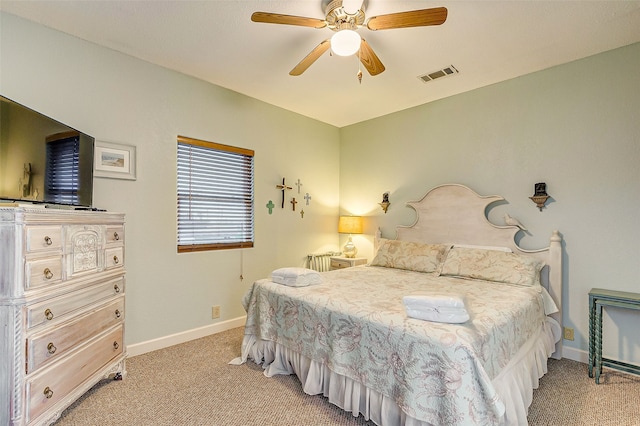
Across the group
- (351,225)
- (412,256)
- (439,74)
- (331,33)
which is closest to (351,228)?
(351,225)

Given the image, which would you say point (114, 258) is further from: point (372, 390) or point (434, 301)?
point (434, 301)

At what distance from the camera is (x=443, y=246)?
3387 millimetres

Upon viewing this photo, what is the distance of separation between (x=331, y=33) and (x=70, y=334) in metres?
2.75

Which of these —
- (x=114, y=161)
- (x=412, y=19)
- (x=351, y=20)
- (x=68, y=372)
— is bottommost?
(x=68, y=372)

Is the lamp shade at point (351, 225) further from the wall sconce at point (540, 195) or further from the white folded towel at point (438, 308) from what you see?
the white folded towel at point (438, 308)

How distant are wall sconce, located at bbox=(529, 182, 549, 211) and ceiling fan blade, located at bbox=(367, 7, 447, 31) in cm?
197

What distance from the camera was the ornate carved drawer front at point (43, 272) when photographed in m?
1.62

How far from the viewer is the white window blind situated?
6.50ft

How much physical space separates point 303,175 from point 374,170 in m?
1.01

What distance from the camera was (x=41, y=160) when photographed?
1929 mm

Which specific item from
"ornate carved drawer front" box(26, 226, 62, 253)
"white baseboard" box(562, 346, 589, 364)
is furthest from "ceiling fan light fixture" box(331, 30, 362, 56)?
"white baseboard" box(562, 346, 589, 364)

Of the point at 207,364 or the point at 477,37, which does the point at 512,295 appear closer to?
the point at 477,37

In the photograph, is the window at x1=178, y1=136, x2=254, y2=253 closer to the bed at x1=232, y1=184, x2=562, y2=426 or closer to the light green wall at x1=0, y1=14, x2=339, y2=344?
the light green wall at x1=0, y1=14, x2=339, y2=344

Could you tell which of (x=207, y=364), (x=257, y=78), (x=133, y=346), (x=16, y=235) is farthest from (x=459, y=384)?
(x=257, y=78)
